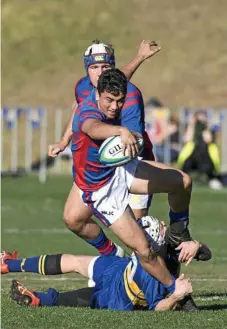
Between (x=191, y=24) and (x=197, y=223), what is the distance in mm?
28033

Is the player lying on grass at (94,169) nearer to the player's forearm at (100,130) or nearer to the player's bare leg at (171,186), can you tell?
the player's bare leg at (171,186)

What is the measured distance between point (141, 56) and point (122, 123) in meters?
1.41

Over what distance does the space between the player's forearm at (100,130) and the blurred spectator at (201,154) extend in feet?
58.6

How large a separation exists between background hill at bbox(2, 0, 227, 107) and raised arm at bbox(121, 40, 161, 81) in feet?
94.2

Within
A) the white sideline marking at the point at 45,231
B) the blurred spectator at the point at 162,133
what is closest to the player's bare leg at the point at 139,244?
the white sideline marking at the point at 45,231

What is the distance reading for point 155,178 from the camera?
A: 998cm

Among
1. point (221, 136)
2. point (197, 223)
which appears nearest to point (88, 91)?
point (197, 223)

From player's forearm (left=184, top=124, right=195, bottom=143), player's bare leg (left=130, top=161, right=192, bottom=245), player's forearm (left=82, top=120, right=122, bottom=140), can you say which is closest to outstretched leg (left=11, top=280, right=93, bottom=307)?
player's bare leg (left=130, top=161, right=192, bottom=245)

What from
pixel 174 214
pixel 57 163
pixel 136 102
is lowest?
pixel 57 163

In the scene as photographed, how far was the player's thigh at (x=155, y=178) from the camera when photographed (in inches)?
389

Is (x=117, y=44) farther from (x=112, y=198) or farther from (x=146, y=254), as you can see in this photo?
(x=146, y=254)

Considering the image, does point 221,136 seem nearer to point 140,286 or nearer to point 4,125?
point 4,125

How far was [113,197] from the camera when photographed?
9438mm

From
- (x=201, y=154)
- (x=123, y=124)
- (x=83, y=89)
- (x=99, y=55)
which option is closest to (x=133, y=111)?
(x=123, y=124)
